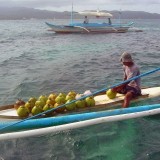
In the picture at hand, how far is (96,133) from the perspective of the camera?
30.2 ft

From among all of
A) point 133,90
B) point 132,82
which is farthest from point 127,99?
point 132,82

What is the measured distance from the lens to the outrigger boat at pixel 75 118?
579cm

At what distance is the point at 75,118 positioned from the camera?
7168 millimetres

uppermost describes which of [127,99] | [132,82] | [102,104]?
[132,82]

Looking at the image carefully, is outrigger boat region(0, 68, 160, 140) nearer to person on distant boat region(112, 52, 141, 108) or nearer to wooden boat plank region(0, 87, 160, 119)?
wooden boat plank region(0, 87, 160, 119)

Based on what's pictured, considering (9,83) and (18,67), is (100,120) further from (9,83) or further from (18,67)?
(18,67)

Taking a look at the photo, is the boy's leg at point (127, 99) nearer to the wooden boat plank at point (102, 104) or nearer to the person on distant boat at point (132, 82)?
the person on distant boat at point (132, 82)

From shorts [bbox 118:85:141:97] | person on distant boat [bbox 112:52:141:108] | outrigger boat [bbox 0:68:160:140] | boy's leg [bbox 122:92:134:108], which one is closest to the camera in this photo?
outrigger boat [bbox 0:68:160:140]

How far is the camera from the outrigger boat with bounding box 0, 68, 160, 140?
579cm

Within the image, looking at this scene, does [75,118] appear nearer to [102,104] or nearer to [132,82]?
[102,104]

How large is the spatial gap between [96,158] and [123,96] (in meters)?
2.70

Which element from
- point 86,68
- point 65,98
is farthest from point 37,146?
point 86,68

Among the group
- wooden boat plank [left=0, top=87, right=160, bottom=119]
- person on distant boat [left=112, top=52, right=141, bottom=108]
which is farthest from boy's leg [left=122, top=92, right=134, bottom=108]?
wooden boat plank [left=0, top=87, right=160, bottom=119]

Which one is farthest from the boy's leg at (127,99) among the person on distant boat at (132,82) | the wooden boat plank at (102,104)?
the wooden boat plank at (102,104)
